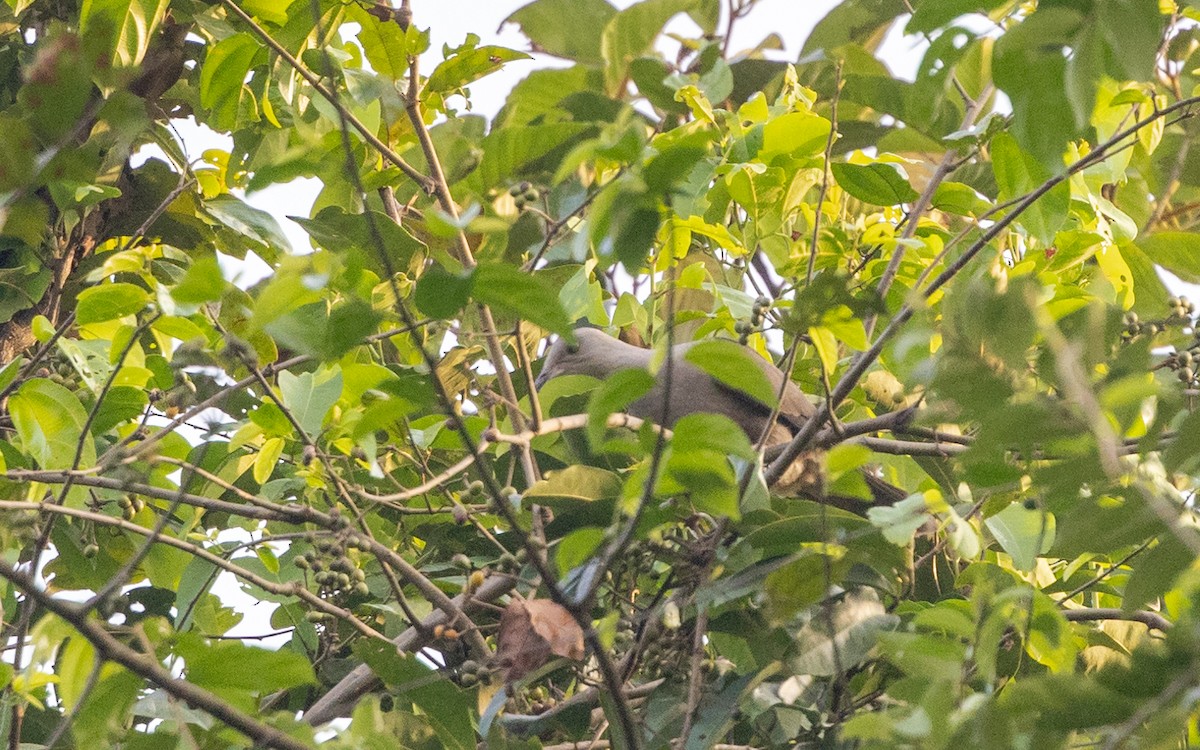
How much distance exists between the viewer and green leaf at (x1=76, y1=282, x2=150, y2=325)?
2.04m

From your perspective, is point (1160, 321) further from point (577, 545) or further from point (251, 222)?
point (251, 222)

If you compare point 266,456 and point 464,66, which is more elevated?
point 464,66

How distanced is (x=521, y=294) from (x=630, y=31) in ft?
2.61

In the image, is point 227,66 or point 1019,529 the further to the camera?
point 227,66

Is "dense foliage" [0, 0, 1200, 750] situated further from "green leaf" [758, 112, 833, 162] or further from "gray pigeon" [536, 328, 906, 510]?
"gray pigeon" [536, 328, 906, 510]

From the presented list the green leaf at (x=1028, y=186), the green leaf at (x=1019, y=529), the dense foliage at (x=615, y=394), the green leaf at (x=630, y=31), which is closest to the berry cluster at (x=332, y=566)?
the dense foliage at (x=615, y=394)

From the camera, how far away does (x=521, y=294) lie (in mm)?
1191

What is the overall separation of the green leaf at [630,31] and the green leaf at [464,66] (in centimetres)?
47

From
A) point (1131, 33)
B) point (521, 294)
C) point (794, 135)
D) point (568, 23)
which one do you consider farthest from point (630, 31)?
point (1131, 33)

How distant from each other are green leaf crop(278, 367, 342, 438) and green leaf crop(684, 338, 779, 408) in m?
0.93

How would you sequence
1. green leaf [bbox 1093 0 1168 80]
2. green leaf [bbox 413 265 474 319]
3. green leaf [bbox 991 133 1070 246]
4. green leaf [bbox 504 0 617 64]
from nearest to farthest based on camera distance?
green leaf [bbox 1093 0 1168 80] → green leaf [bbox 413 265 474 319] → green leaf [bbox 991 133 1070 246] → green leaf [bbox 504 0 617 64]

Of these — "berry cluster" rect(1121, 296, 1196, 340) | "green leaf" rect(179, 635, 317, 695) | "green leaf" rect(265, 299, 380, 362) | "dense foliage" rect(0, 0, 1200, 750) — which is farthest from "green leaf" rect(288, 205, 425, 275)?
"berry cluster" rect(1121, 296, 1196, 340)

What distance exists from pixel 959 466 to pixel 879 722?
0.27 meters

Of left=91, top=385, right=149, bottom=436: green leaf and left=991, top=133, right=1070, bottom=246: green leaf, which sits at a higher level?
left=991, top=133, right=1070, bottom=246: green leaf
